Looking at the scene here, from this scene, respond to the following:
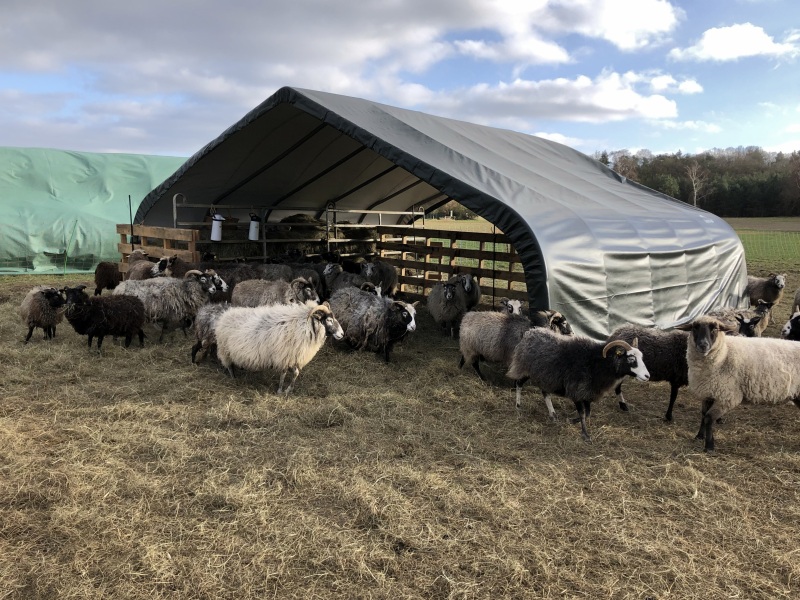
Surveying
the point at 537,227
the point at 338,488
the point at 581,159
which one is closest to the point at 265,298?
the point at 537,227

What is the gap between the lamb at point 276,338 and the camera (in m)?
6.60

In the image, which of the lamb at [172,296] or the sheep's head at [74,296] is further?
the lamb at [172,296]

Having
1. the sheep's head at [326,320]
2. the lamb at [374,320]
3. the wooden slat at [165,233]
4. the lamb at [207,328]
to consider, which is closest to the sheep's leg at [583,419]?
the sheep's head at [326,320]

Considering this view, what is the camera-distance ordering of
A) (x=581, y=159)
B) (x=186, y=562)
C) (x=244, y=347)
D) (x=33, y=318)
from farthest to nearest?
1. (x=581, y=159)
2. (x=33, y=318)
3. (x=244, y=347)
4. (x=186, y=562)

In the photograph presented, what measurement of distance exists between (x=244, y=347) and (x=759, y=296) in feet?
39.9

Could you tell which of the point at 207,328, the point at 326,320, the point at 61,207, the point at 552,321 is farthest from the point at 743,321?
the point at 61,207

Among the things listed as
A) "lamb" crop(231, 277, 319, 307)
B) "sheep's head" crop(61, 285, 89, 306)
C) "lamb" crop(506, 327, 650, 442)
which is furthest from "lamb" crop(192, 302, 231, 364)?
"lamb" crop(506, 327, 650, 442)

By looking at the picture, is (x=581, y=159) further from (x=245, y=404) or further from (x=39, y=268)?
(x=39, y=268)

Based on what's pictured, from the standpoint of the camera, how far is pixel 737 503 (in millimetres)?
4133

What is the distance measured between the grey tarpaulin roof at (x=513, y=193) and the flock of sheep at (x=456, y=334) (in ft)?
3.79

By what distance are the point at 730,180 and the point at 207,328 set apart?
70.0m

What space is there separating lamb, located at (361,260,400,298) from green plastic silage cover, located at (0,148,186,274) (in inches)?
498

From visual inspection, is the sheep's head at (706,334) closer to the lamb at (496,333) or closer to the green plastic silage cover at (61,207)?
the lamb at (496,333)

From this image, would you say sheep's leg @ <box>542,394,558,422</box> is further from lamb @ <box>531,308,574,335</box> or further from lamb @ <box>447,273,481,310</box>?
lamb @ <box>447,273,481,310</box>
